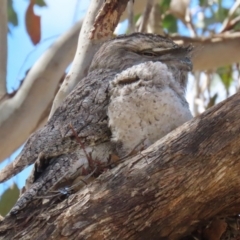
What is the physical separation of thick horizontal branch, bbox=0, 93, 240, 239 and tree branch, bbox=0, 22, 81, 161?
3.79 ft

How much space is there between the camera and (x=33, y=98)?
2906 millimetres

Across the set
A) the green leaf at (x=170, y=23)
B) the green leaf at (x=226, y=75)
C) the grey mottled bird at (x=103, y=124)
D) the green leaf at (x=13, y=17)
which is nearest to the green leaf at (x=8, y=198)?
the grey mottled bird at (x=103, y=124)

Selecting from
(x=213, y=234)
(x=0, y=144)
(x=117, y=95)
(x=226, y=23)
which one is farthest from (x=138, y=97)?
(x=226, y=23)

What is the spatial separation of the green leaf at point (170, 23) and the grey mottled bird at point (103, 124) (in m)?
2.65

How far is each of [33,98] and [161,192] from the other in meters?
1.42

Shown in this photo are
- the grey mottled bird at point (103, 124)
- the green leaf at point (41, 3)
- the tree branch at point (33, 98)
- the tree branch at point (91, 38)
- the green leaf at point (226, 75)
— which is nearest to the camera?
the grey mottled bird at point (103, 124)

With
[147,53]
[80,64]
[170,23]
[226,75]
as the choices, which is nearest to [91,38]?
[80,64]

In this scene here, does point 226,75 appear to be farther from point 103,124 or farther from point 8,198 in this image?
point 103,124

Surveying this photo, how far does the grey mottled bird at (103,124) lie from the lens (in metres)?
1.91

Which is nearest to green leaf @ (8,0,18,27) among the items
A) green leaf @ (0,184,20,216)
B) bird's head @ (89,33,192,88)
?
green leaf @ (0,184,20,216)

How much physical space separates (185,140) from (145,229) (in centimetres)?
30

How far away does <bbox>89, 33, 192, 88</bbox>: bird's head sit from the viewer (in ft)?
7.46

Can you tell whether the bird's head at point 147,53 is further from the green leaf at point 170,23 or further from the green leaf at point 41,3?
the green leaf at point 170,23

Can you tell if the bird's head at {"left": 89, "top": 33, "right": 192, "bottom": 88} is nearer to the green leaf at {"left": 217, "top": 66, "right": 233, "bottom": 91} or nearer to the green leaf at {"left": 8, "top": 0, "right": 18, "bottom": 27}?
the green leaf at {"left": 8, "top": 0, "right": 18, "bottom": 27}
